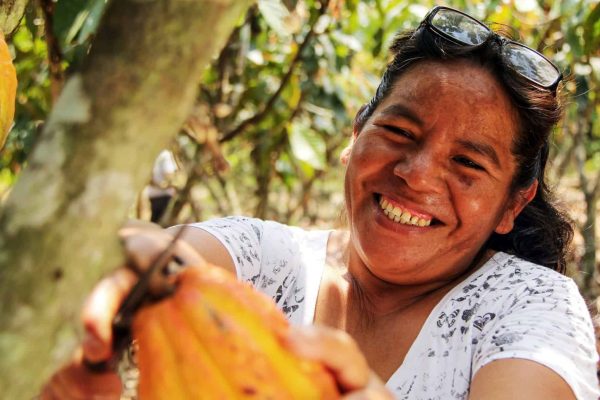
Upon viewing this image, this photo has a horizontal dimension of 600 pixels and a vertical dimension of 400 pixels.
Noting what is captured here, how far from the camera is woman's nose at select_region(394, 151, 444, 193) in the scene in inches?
62.9

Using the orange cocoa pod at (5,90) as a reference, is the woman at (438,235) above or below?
below

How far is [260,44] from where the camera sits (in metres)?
3.79

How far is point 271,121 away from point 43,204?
3.36 m

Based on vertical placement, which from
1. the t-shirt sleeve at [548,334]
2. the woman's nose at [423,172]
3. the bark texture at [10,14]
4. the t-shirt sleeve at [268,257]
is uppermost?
the bark texture at [10,14]

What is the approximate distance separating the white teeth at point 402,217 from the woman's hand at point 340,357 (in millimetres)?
964

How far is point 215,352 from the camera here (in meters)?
0.64

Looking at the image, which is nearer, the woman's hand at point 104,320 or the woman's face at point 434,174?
the woman's hand at point 104,320

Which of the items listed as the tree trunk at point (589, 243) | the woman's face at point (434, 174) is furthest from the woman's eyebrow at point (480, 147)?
the tree trunk at point (589, 243)

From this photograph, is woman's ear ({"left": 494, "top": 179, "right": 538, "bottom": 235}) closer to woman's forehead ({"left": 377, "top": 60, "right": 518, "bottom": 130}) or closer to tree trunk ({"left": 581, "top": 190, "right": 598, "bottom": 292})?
woman's forehead ({"left": 377, "top": 60, "right": 518, "bottom": 130})

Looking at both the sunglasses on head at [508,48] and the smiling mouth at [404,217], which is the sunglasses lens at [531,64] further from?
the smiling mouth at [404,217]

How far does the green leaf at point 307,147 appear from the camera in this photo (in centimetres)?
326

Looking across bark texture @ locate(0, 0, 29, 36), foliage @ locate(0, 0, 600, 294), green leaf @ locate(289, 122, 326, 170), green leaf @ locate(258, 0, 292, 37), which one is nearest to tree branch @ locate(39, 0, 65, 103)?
bark texture @ locate(0, 0, 29, 36)

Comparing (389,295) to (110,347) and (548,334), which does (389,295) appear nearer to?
(548,334)

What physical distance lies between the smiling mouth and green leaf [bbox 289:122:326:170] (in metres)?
1.58
